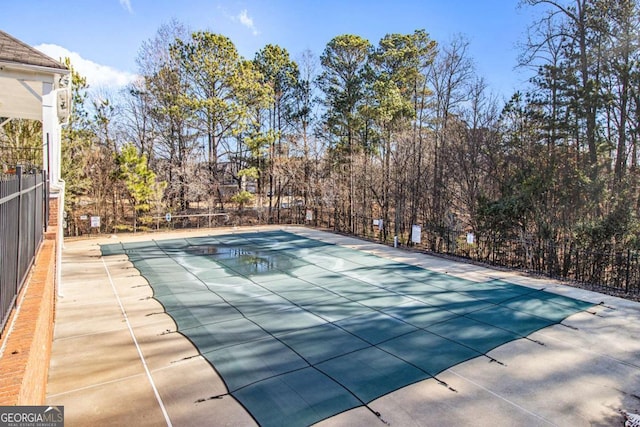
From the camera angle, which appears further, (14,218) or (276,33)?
(276,33)

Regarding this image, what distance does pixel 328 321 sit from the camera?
600cm

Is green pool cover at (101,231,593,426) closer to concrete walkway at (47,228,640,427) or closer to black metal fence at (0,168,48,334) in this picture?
concrete walkway at (47,228,640,427)

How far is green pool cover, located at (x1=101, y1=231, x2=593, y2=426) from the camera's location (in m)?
4.10

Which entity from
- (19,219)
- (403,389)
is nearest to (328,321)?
(403,389)

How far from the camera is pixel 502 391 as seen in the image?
4.09 meters

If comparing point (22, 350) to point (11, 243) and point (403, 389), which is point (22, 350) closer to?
point (11, 243)

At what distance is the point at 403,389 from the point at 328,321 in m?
2.11

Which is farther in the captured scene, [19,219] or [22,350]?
[19,219]

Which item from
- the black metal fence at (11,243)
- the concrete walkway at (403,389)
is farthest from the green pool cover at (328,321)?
the black metal fence at (11,243)

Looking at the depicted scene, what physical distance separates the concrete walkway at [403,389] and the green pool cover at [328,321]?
219 mm

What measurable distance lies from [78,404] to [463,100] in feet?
47.4

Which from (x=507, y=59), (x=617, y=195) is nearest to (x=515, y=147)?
(x=617, y=195)

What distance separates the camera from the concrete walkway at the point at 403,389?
3625 mm

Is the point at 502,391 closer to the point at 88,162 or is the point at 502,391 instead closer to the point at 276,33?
the point at 88,162
